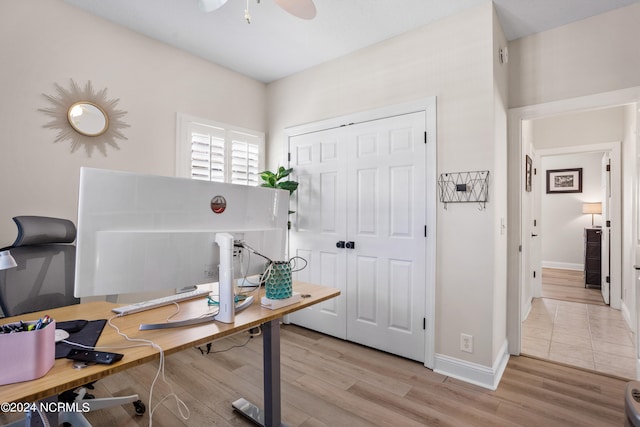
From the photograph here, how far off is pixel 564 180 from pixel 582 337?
465cm

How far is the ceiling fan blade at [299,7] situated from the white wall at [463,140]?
126 centimetres

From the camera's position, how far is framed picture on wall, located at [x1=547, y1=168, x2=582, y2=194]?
647cm

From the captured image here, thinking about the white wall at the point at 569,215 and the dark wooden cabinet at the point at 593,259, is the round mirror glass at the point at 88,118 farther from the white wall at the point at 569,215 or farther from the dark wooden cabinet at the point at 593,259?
the white wall at the point at 569,215

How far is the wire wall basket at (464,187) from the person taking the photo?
234cm

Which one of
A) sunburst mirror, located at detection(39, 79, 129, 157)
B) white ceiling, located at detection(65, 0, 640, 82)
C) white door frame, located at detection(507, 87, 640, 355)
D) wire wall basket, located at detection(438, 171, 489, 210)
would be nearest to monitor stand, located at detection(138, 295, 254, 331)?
wire wall basket, located at detection(438, 171, 489, 210)

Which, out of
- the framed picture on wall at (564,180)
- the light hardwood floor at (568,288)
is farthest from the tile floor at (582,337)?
the framed picture on wall at (564,180)

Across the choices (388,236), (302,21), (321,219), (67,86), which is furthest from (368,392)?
(67,86)

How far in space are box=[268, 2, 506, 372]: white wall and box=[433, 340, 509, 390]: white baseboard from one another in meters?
0.05

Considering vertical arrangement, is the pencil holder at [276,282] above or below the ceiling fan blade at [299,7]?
below

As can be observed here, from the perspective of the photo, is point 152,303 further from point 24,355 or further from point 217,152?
point 217,152

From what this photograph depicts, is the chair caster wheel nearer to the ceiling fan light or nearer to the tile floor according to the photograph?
the ceiling fan light

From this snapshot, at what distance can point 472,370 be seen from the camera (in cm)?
236

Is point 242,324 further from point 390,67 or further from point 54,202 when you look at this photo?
point 390,67

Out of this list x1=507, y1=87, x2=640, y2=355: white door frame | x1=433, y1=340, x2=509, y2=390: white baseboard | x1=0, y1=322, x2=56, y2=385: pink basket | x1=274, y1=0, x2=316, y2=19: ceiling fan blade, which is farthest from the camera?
x1=507, y1=87, x2=640, y2=355: white door frame
